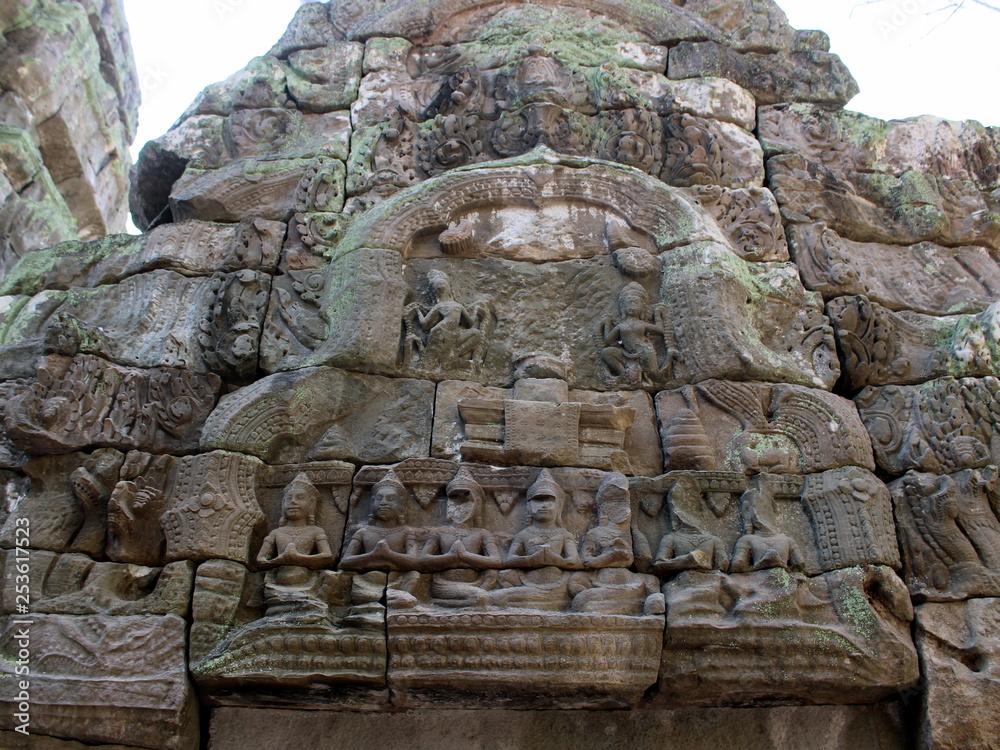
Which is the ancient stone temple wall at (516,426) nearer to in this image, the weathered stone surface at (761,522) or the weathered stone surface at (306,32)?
the weathered stone surface at (761,522)

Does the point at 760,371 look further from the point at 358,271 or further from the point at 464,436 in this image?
the point at 358,271

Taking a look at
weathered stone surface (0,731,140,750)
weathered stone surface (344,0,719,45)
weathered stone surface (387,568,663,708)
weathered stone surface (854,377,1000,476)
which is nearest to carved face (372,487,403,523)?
weathered stone surface (387,568,663,708)

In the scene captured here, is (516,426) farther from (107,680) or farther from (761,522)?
(107,680)

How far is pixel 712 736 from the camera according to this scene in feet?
11.9

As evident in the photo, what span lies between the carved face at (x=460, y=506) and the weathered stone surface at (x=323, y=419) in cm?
36

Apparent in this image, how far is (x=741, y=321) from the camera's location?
474 cm

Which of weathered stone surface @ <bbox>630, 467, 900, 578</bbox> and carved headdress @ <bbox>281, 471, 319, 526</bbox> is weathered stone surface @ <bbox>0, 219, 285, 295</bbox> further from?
weathered stone surface @ <bbox>630, 467, 900, 578</bbox>

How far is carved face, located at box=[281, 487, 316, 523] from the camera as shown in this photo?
3883 mm

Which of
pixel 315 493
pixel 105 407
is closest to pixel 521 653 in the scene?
pixel 315 493

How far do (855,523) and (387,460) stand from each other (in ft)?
7.63

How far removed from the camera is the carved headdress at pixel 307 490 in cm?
393

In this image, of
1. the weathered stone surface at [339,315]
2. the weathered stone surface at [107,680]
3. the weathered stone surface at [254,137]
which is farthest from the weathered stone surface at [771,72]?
the weathered stone surface at [107,680]

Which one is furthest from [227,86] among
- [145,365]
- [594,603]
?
[594,603]

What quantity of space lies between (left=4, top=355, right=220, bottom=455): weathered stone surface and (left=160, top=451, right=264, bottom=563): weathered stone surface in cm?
31
